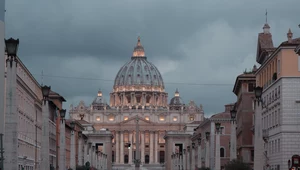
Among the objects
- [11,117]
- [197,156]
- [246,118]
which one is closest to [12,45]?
[11,117]

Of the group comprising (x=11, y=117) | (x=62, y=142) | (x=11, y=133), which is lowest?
(x=11, y=133)

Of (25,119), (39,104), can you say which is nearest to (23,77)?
(25,119)

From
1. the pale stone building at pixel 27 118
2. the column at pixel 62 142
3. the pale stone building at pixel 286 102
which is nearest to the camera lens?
the column at pixel 62 142

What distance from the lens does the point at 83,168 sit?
92438mm

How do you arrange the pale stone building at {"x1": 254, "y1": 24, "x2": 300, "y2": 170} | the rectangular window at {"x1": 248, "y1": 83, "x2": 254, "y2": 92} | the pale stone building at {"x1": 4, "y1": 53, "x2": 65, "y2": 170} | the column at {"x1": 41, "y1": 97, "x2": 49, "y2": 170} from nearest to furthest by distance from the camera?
the column at {"x1": 41, "y1": 97, "x2": 49, "y2": 170} < the pale stone building at {"x1": 254, "y1": 24, "x2": 300, "y2": 170} < the pale stone building at {"x1": 4, "y1": 53, "x2": 65, "y2": 170} < the rectangular window at {"x1": 248, "y1": 83, "x2": 254, "y2": 92}

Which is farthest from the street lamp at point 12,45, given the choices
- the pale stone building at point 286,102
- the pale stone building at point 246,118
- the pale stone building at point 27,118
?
Result: the pale stone building at point 246,118

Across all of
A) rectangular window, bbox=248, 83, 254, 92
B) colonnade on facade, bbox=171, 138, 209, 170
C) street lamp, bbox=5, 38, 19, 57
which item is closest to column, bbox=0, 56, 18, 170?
street lamp, bbox=5, 38, 19, 57

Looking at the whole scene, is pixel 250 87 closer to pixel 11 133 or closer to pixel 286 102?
pixel 286 102

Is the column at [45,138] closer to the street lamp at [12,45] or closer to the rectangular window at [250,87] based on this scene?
the street lamp at [12,45]

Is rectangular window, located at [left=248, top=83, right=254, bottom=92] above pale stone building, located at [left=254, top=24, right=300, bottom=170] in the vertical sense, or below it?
above

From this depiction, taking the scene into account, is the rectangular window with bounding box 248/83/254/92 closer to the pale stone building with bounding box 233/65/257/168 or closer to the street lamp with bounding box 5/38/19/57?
the pale stone building with bounding box 233/65/257/168

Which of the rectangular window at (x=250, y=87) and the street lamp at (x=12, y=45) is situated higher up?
the rectangular window at (x=250, y=87)

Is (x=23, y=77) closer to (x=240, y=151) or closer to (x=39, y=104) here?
(x=39, y=104)

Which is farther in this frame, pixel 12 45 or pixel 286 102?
pixel 286 102
